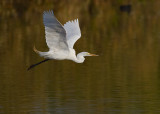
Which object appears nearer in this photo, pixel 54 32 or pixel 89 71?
pixel 54 32

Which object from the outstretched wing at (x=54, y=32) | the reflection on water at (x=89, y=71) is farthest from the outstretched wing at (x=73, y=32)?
the reflection on water at (x=89, y=71)

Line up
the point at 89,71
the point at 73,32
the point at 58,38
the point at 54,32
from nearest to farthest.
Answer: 1. the point at 54,32
2. the point at 58,38
3. the point at 73,32
4. the point at 89,71

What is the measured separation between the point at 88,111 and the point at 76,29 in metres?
2.00

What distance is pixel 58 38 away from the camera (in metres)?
8.11

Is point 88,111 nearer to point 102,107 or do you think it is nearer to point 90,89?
point 102,107

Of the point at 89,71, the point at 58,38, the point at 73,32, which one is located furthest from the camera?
the point at 89,71

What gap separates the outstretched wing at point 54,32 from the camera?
7473 mm

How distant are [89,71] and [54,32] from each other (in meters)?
3.11

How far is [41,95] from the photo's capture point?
8.91 m

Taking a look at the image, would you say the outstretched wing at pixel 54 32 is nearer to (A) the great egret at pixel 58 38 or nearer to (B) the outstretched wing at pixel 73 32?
(A) the great egret at pixel 58 38

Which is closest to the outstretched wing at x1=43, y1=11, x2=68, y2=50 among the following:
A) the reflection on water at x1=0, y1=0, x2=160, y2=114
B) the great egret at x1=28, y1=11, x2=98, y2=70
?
the great egret at x1=28, y1=11, x2=98, y2=70

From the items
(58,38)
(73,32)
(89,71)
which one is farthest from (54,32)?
(89,71)

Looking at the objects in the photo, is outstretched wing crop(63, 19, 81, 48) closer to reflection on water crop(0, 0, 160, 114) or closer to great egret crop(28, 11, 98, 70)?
great egret crop(28, 11, 98, 70)

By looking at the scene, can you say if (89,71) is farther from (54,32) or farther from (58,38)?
(54,32)
